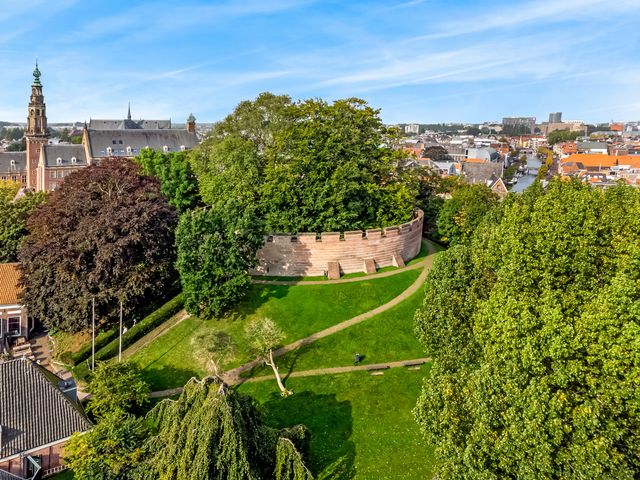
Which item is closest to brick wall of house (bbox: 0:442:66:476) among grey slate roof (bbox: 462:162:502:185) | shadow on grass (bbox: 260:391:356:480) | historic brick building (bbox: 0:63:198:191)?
shadow on grass (bbox: 260:391:356:480)

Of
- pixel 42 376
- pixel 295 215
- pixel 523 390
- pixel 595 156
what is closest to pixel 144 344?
pixel 42 376

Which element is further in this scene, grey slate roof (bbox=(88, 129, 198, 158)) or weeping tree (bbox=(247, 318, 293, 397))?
grey slate roof (bbox=(88, 129, 198, 158))

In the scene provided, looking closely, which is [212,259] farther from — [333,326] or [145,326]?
[333,326]

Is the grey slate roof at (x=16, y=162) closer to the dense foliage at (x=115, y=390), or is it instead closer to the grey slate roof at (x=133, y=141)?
the grey slate roof at (x=133, y=141)

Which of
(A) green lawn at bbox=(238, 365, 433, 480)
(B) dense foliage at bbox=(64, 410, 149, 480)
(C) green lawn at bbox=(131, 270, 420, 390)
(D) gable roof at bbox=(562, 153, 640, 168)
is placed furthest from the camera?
(D) gable roof at bbox=(562, 153, 640, 168)

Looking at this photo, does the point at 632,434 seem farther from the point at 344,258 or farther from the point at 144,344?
the point at 144,344

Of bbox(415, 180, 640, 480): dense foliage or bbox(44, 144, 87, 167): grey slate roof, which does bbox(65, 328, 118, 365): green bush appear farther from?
bbox(44, 144, 87, 167): grey slate roof

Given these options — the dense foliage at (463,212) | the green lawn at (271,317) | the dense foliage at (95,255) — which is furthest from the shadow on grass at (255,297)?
the dense foliage at (463,212)
